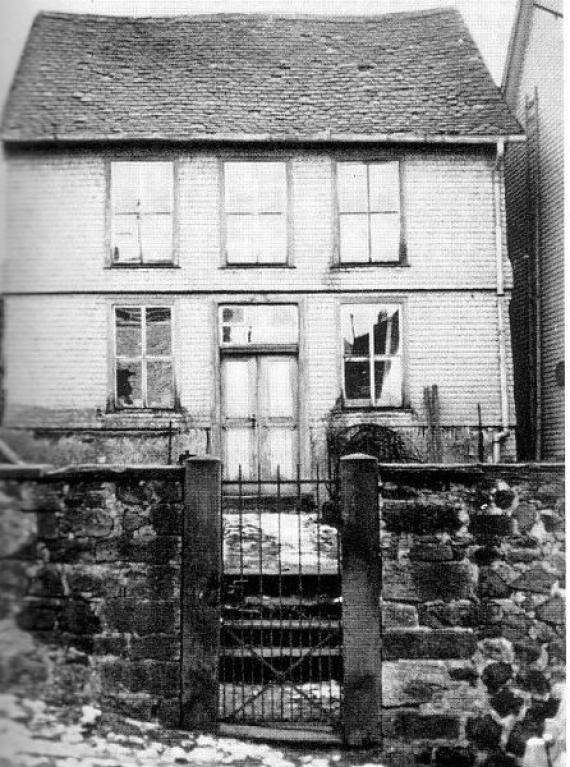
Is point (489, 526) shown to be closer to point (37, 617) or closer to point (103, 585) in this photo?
point (103, 585)

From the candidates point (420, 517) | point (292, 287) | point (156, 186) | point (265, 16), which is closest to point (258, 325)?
point (292, 287)

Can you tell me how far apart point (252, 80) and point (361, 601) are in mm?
4473

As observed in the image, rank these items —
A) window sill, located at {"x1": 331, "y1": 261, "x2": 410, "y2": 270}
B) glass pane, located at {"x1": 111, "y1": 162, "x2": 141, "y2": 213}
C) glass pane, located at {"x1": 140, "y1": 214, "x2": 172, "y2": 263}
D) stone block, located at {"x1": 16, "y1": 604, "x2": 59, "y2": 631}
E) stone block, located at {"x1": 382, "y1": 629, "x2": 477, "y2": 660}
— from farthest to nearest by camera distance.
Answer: window sill, located at {"x1": 331, "y1": 261, "x2": 410, "y2": 270} → glass pane, located at {"x1": 140, "y1": 214, "x2": 172, "y2": 263} → glass pane, located at {"x1": 111, "y1": 162, "x2": 141, "y2": 213} → stone block, located at {"x1": 382, "y1": 629, "x2": 477, "y2": 660} → stone block, located at {"x1": 16, "y1": 604, "x2": 59, "y2": 631}

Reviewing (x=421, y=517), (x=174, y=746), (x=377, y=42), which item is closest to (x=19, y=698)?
(x=174, y=746)

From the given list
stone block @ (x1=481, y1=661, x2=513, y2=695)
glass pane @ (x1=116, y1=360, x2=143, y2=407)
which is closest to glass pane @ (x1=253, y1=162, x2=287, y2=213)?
glass pane @ (x1=116, y1=360, x2=143, y2=407)

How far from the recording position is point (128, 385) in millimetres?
5074

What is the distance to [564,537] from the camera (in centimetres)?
390

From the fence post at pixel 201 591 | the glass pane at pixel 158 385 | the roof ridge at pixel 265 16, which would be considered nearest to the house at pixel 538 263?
the roof ridge at pixel 265 16

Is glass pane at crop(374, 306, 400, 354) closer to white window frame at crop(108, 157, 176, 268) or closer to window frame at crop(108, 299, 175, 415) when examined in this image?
window frame at crop(108, 299, 175, 415)

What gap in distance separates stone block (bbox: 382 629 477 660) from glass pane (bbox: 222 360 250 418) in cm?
208

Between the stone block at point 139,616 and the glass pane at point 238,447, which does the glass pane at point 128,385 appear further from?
the stone block at point 139,616

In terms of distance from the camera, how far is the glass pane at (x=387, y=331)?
19.7ft

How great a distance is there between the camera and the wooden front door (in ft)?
16.9

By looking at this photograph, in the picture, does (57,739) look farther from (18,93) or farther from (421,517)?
(18,93)
